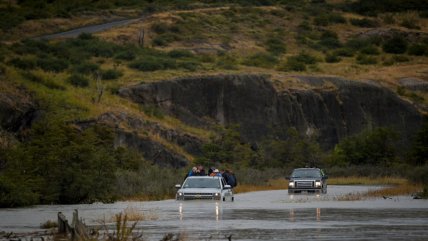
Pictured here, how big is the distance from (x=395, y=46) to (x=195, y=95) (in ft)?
134

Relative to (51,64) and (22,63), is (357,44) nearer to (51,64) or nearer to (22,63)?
(51,64)

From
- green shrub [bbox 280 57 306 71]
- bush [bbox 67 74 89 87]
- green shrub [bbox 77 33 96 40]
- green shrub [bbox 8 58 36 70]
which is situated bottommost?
green shrub [bbox 280 57 306 71]

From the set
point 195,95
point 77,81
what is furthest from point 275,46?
point 77,81

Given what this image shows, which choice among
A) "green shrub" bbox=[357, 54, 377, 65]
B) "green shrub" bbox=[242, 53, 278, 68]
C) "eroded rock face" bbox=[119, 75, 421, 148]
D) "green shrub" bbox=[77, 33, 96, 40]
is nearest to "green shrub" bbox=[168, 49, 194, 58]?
"green shrub" bbox=[242, 53, 278, 68]

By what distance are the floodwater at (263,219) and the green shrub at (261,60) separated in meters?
61.5

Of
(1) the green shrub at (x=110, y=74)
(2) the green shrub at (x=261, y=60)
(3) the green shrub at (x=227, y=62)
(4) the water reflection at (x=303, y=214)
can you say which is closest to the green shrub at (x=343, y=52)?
(2) the green shrub at (x=261, y=60)

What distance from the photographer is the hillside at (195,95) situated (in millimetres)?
49562

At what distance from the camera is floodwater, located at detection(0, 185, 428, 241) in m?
25.2

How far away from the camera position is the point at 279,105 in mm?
93688

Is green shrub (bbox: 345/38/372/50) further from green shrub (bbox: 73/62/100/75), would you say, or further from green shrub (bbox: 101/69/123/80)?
green shrub (bbox: 101/69/123/80)

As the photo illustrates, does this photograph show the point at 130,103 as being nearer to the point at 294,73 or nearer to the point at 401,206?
the point at 294,73

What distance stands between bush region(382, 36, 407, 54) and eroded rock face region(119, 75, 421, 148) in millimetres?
25052

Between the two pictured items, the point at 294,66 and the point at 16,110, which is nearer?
the point at 16,110

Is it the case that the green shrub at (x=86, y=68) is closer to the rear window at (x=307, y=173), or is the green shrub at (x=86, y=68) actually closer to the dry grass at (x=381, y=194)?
the rear window at (x=307, y=173)
